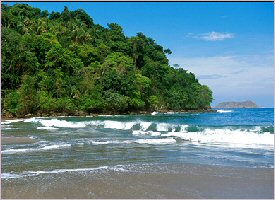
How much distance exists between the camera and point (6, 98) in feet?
144

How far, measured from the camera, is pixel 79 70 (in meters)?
53.5

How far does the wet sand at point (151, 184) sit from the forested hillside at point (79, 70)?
1471 inches

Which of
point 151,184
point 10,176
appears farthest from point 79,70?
point 151,184

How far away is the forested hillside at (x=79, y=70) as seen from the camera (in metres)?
46.5

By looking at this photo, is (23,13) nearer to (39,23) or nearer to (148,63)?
(39,23)

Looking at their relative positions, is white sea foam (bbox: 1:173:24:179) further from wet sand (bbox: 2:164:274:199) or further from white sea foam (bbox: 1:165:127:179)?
wet sand (bbox: 2:164:274:199)

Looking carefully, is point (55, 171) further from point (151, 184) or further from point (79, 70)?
point (79, 70)

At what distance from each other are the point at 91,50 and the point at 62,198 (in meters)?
55.0

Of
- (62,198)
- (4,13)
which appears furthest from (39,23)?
Result: (62,198)

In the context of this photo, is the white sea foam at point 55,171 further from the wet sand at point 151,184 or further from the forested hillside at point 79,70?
the forested hillside at point 79,70

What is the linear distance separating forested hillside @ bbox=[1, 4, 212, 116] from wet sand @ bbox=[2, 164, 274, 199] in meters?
37.4

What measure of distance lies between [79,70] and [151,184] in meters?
47.4

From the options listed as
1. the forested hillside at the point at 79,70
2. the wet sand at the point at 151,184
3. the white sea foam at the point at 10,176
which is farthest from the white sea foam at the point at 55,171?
the forested hillside at the point at 79,70

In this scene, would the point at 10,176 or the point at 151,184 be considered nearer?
A: the point at 151,184
